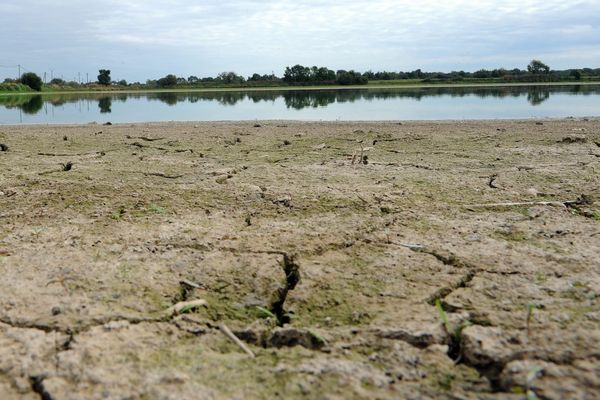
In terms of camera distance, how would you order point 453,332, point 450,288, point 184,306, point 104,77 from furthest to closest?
point 104,77
point 450,288
point 184,306
point 453,332

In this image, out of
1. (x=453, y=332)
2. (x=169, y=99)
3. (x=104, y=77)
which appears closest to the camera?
(x=453, y=332)

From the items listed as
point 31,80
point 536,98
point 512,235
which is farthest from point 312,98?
point 31,80

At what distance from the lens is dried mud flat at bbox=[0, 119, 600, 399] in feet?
4.48

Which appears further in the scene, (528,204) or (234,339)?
(528,204)

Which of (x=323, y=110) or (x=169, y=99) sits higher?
(x=169, y=99)

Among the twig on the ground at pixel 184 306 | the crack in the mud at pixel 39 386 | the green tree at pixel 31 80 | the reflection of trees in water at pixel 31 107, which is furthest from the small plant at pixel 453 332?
the green tree at pixel 31 80

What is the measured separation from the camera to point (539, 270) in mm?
2002

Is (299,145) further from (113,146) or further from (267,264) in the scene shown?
(267,264)

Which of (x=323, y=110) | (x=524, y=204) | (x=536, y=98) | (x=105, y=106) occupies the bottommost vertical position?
(x=524, y=204)

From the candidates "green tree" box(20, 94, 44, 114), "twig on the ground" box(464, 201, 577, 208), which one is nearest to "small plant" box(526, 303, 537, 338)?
"twig on the ground" box(464, 201, 577, 208)

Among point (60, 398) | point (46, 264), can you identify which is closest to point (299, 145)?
point (46, 264)

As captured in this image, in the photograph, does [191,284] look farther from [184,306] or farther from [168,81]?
[168,81]

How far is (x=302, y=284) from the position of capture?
1.95m

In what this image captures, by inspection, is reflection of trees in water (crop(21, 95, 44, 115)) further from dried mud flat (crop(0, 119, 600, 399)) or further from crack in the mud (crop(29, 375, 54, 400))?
crack in the mud (crop(29, 375, 54, 400))
